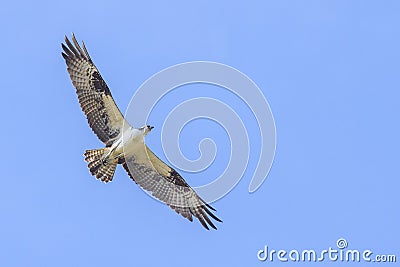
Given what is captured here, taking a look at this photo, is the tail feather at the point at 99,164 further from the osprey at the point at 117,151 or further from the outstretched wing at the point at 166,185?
the outstretched wing at the point at 166,185

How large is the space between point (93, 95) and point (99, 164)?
1.82m

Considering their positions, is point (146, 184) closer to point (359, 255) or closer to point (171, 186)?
point (171, 186)

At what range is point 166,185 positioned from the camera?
655 inches

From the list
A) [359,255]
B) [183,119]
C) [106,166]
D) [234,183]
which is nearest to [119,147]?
[106,166]

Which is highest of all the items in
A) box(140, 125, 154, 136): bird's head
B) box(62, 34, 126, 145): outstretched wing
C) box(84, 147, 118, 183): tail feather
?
box(62, 34, 126, 145): outstretched wing

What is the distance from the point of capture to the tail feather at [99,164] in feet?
51.8

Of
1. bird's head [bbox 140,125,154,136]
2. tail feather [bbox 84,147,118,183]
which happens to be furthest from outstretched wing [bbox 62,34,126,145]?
bird's head [bbox 140,125,154,136]

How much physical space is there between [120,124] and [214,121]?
2456mm

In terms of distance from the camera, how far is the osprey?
15812 millimetres

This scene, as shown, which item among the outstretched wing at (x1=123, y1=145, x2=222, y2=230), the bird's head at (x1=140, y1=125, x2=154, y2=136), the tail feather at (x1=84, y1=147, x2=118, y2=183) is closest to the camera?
the bird's head at (x1=140, y1=125, x2=154, y2=136)

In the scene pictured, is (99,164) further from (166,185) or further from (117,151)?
(166,185)

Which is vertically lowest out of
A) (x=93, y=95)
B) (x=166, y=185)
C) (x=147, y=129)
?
(x=166, y=185)

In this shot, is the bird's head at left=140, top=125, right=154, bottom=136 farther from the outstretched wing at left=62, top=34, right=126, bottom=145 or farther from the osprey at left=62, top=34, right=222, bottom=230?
the outstretched wing at left=62, top=34, right=126, bottom=145

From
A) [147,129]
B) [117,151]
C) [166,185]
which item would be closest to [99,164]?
[117,151]
